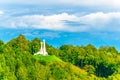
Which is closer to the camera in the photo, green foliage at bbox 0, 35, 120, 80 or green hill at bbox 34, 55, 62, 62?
green foliage at bbox 0, 35, 120, 80

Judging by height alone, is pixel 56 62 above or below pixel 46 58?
below

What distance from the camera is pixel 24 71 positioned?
109 m

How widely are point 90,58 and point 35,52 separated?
15.4 m

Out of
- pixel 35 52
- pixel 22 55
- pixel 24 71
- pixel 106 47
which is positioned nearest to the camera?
pixel 24 71

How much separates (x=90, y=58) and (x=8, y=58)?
38011mm

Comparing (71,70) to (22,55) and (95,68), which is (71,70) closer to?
(22,55)

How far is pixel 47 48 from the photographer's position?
147 meters

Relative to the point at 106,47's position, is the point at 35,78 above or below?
below

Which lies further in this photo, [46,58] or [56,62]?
[46,58]

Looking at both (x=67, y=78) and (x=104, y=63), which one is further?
(x=104, y=63)

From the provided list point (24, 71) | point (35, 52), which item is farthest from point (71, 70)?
point (35, 52)

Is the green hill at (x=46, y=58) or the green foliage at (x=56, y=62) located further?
the green hill at (x=46, y=58)

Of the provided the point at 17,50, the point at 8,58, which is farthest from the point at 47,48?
the point at 8,58

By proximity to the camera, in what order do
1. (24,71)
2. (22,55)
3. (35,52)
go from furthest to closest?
(35,52) → (22,55) → (24,71)
